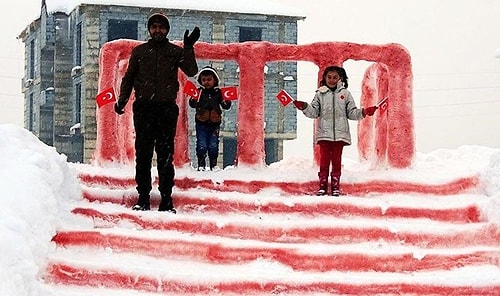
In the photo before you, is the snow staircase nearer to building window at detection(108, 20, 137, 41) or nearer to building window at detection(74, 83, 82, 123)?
building window at detection(108, 20, 137, 41)

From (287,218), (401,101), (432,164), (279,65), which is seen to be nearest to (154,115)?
(287,218)

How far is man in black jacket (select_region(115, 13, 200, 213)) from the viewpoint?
25.4ft

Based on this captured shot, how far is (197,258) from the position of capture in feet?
22.1

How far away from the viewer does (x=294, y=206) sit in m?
8.10

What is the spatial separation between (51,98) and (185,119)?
2228 centimetres

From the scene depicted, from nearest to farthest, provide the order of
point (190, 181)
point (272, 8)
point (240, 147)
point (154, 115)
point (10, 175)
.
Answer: point (10, 175) < point (154, 115) < point (190, 181) < point (240, 147) < point (272, 8)

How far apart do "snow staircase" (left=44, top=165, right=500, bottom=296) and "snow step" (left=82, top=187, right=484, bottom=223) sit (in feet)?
0.03

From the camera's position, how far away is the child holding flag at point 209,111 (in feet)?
34.0

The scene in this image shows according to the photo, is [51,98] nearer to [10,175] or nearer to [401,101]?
[401,101]

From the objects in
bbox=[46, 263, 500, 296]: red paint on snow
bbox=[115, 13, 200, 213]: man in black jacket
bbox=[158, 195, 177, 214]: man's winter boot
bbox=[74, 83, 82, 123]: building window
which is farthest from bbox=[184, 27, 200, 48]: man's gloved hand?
bbox=[74, 83, 82, 123]: building window

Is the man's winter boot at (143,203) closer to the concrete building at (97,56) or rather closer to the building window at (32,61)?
the concrete building at (97,56)

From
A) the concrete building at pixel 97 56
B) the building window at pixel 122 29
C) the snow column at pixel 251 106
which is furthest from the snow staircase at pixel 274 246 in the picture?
the building window at pixel 122 29

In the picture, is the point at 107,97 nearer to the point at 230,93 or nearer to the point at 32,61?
the point at 230,93

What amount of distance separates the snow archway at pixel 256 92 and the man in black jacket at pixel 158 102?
1.97 meters
